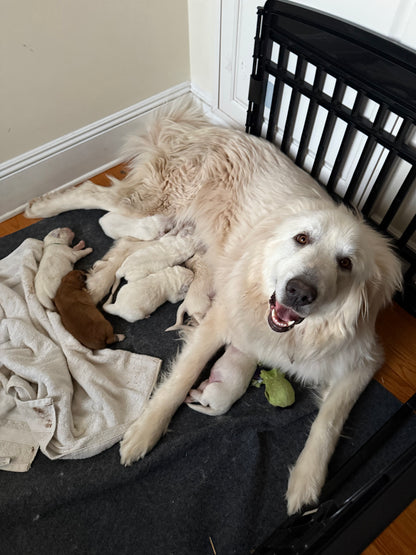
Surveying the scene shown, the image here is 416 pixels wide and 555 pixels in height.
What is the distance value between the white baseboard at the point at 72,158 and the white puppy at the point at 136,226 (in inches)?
18.4

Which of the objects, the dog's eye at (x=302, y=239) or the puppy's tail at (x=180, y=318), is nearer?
the dog's eye at (x=302, y=239)

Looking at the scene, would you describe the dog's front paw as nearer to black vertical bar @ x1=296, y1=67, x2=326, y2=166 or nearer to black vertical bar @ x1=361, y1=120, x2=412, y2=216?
black vertical bar @ x1=361, y1=120, x2=412, y2=216

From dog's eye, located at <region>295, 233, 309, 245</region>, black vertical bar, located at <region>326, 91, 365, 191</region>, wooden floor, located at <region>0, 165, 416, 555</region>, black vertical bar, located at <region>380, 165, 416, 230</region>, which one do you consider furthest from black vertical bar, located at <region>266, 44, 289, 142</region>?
wooden floor, located at <region>0, 165, 416, 555</region>

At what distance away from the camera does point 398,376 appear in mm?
1890

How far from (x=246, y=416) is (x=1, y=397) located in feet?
3.30

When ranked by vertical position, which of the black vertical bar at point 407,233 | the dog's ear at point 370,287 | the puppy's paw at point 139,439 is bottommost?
the puppy's paw at point 139,439

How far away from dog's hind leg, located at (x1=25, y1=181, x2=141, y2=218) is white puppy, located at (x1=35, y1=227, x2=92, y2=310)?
153 mm

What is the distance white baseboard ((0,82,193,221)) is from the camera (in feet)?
7.29

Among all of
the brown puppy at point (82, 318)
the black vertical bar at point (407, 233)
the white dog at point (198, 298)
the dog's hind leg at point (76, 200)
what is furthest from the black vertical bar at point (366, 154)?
the brown puppy at point (82, 318)

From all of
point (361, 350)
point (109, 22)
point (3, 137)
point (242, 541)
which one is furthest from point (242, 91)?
point (242, 541)

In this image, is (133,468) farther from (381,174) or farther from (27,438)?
(381,174)

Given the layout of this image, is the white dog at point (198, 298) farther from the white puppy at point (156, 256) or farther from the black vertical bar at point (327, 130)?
the black vertical bar at point (327, 130)

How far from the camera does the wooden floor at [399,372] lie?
1522mm

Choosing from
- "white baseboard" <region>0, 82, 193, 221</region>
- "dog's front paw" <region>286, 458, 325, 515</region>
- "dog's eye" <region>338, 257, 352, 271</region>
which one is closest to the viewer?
"dog's eye" <region>338, 257, 352, 271</region>
